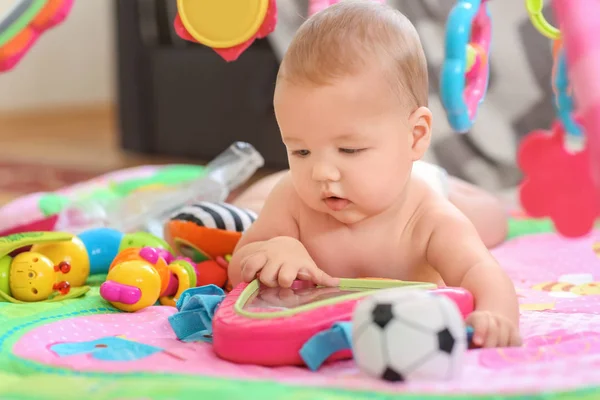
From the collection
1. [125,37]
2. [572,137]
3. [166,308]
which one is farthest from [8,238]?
[125,37]

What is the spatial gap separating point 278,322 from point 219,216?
428 mm

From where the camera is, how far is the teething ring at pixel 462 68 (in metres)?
0.95

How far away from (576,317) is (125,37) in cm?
202

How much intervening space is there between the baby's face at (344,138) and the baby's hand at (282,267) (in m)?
0.06

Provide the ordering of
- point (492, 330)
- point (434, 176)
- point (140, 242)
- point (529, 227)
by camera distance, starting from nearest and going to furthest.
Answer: point (492, 330) → point (140, 242) → point (434, 176) → point (529, 227)

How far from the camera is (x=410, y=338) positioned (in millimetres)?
638

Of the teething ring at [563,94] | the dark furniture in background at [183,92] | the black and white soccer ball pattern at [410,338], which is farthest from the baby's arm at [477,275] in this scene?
the dark furniture in background at [183,92]

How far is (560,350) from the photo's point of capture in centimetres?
74

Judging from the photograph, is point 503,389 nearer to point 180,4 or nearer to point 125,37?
point 180,4

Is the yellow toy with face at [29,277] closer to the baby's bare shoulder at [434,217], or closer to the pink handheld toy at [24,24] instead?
the pink handheld toy at [24,24]

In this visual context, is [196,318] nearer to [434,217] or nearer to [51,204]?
[434,217]

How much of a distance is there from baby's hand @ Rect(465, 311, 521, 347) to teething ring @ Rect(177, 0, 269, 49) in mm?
454

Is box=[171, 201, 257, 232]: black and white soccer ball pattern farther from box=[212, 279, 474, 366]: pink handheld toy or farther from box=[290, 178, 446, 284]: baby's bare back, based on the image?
box=[212, 279, 474, 366]: pink handheld toy

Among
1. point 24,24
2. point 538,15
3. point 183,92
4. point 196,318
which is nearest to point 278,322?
point 196,318
